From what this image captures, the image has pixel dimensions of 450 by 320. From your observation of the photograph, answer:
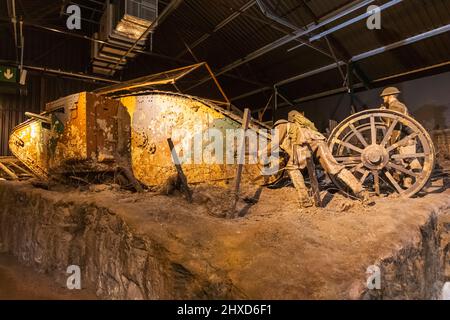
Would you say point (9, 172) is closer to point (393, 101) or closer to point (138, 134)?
point (138, 134)

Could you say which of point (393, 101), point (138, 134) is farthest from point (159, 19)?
point (393, 101)

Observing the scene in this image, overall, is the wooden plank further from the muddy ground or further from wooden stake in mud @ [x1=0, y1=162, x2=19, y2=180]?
wooden stake in mud @ [x1=0, y1=162, x2=19, y2=180]

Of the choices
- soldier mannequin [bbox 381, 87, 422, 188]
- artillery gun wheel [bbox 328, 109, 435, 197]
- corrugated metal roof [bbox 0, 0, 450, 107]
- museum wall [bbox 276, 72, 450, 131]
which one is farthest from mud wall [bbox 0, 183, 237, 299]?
museum wall [bbox 276, 72, 450, 131]

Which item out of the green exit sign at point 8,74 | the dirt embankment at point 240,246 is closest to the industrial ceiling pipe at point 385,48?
the dirt embankment at point 240,246

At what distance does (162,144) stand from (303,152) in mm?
3122

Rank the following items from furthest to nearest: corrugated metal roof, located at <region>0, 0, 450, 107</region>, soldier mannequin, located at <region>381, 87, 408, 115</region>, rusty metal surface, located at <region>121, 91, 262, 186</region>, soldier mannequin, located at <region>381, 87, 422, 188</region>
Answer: corrugated metal roof, located at <region>0, 0, 450, 107</region>
rusty metal surface, located at <region>121, 91, 262, 186</region>
soldier mannequin, located at <region>381, 87, 408, 115</region>
soldier mannequin, located at <region>381, 87, 422, 188</region>

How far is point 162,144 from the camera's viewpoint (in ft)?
21.3

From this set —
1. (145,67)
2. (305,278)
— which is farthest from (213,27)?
(305,278)

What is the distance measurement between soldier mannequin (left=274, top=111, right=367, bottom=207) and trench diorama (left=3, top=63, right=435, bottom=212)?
233mm

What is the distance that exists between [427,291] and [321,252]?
1.93m

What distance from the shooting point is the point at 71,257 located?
491cm

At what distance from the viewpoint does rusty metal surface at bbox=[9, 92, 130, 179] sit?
5.97 m

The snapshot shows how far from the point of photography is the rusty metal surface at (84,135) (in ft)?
19.6

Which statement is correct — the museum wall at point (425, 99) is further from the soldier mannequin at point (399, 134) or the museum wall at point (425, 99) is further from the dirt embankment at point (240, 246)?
the dirt embankment at point (240, 246)
